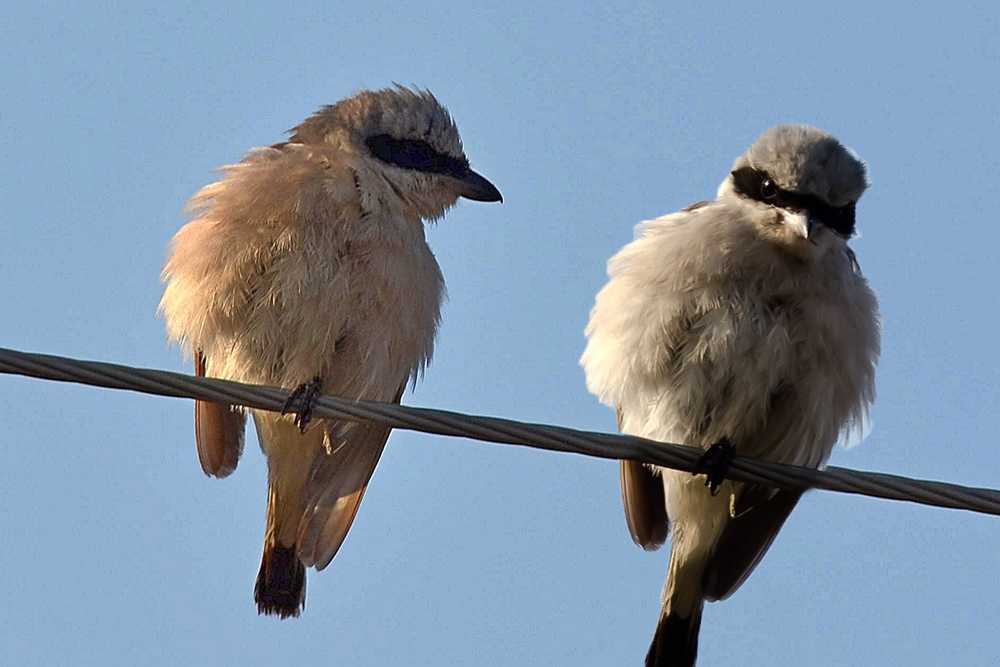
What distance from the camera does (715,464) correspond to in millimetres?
5824

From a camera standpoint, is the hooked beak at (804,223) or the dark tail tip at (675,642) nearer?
the hooked beak at (804,223)

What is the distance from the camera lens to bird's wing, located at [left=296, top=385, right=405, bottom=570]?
288 inches

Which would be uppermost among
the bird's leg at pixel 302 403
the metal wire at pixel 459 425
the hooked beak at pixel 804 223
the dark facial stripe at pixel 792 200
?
the dark facial stripe at pixel 792 200

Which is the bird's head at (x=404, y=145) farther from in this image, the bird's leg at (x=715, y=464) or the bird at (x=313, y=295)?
the bird's leg at (x=715, y=464)

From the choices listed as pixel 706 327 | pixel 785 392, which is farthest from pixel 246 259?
pixel 785 392

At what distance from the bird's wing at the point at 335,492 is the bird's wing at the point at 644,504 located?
4.50 ft

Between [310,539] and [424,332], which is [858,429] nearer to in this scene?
[424,332]

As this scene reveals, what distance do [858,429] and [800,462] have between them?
1.13 ft

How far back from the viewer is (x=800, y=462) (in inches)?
245

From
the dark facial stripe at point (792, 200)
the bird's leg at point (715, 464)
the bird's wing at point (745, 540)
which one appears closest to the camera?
the bird's leg at point (715, 464)

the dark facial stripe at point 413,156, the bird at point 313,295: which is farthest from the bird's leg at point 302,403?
the dark facial stripe at point 413,156

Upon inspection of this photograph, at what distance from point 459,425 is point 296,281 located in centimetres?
222

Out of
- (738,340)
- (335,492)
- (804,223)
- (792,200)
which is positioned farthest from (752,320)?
(335,492)

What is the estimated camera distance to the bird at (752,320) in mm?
5922
